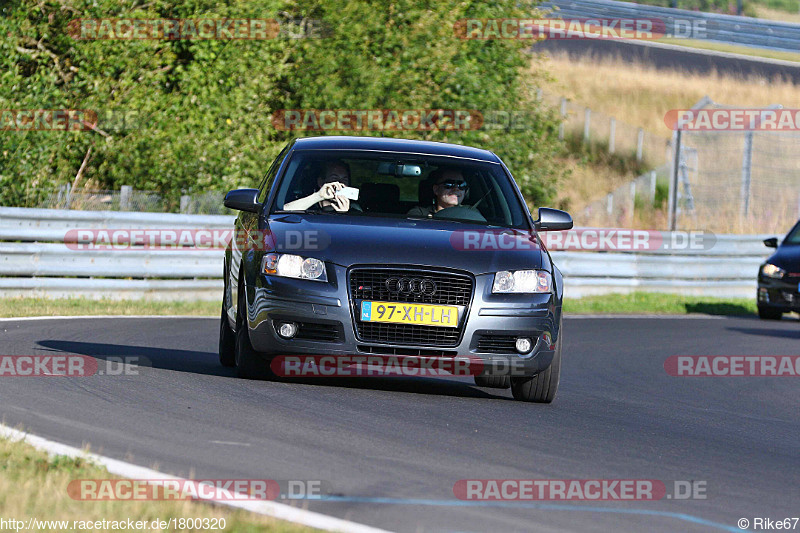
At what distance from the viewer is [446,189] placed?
951 cm

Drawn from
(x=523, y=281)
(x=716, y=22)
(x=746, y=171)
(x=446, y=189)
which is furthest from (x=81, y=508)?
(x=716, y=22)

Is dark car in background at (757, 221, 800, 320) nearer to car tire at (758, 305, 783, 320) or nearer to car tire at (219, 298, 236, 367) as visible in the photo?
car tire at (758, 305, 783, 320)

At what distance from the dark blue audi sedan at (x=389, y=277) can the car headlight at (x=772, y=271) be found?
36.8 feet

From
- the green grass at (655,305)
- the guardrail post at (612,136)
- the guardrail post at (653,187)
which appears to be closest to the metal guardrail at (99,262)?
the green grass at (655,305)

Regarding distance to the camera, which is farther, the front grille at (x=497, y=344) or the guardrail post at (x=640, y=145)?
the guardrail post at (x=640, y=145)

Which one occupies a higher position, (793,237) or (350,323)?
(350,323)

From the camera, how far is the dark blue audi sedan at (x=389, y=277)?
8.25 m

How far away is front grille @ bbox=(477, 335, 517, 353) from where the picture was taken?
841 centimetres

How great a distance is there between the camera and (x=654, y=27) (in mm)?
48188

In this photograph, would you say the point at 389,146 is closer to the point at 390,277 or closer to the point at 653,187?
the point at 390,277

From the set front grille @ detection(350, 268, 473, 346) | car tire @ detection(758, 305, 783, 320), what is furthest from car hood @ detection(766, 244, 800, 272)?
front grille @ detection(350, 268, 473, 346)

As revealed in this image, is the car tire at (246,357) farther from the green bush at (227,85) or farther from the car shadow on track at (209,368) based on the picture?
the green bush at (227,85)

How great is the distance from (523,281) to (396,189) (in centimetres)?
136

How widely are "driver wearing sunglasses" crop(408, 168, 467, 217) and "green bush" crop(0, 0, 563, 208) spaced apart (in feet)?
34.5
